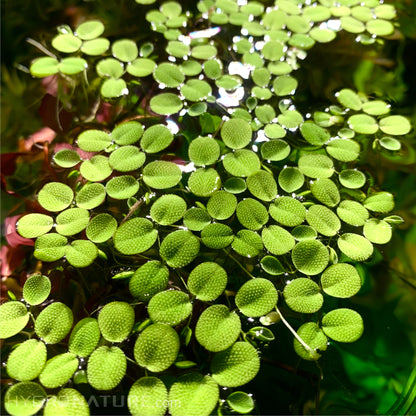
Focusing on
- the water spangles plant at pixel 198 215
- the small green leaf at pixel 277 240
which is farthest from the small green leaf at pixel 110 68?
the small green leaf at pixel 277 240

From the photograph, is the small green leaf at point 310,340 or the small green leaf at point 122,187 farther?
the small green leaf at point 122,187

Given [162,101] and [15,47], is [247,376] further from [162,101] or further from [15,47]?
[15,47]

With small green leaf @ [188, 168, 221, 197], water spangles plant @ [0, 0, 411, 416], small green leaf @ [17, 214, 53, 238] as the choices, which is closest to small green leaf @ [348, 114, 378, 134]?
water spangles plant @ [0, 0, 411, 416]

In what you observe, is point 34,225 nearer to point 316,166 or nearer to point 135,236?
point 135,236

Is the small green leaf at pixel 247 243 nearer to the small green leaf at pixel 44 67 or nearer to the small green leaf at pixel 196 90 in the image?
the small green leaf at pixel 196 90

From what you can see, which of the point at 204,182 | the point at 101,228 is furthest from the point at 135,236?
the point at 204,182
